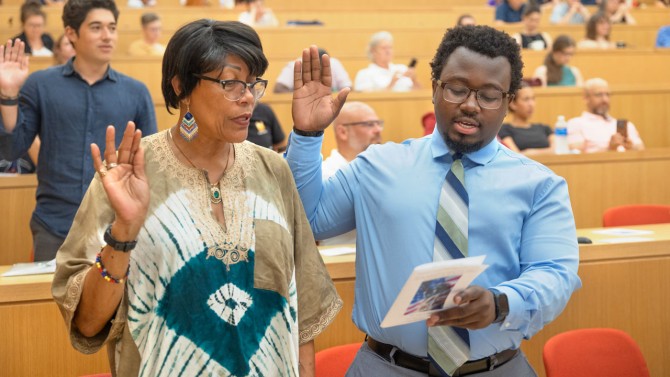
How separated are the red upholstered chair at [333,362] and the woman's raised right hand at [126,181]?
132 cm

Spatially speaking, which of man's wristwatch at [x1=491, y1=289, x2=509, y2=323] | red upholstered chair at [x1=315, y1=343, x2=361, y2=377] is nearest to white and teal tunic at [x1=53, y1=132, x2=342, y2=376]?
man's wristwatch at [x1=491, y1=289, x2=509, y2=323]

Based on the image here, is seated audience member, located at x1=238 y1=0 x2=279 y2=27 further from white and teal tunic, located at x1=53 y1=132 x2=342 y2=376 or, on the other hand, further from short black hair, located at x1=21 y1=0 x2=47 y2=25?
white and teal tunic, located at x1=53 y1=132 x2=342 y2=376

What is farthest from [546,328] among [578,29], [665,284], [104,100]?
[578,29]

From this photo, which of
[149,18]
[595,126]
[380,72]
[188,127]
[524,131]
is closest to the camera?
[188,127]

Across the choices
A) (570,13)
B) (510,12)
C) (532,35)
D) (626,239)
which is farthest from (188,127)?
(570,13)

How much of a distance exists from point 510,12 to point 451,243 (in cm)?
998

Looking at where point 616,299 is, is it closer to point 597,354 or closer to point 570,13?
point 597,354

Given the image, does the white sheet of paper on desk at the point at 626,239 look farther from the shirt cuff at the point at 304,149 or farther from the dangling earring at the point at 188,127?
the dangling earring at the point at 188,127

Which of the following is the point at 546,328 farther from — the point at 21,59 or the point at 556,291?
the point at 21,59

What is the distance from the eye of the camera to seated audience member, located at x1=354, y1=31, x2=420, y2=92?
8.47 meters

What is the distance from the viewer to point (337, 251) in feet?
13.5

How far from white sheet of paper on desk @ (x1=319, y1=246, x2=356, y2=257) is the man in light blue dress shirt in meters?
1.61

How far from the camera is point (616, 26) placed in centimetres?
1136

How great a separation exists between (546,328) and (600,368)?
79 centimetres
